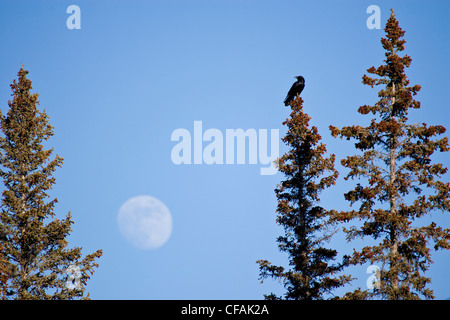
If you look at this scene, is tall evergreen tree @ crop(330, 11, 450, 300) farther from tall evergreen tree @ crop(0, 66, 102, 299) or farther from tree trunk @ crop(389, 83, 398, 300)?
tall evergreen tree @ crop(0, 66, 102, 299)

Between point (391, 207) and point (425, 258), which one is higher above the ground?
point (391, 207)

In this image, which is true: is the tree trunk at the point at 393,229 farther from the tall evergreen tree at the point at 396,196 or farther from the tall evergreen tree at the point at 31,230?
the tall evergreen tree at the point at 31,230

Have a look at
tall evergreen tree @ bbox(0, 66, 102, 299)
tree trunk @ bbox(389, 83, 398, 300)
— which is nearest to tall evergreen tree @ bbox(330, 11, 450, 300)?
tree trunk @ bbox(389, 83, 398, 300)

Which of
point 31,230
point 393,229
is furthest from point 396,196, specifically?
point 31,230

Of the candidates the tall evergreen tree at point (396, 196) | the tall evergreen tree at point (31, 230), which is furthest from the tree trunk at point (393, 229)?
the tall evergreen tree at point (31, 230)

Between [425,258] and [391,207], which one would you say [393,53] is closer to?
[391,207]

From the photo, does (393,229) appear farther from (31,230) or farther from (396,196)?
(31,230)

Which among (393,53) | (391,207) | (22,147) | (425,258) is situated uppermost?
(393,53)
